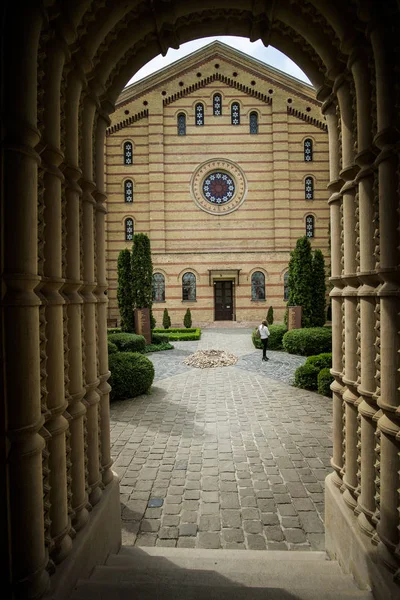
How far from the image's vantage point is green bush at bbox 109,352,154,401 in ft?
28.0

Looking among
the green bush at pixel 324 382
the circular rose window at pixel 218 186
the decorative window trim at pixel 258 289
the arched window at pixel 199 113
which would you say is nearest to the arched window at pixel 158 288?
the circular rose window at pixel 218 186

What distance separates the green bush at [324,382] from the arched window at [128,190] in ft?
69.7

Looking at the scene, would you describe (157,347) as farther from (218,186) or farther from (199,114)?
(199,114)

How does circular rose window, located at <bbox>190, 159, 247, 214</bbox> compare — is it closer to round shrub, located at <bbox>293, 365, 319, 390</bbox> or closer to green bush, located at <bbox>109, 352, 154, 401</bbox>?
round shrub, located at <bbox>293, 365, 319, 390</bbox>

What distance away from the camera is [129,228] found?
1016 inches

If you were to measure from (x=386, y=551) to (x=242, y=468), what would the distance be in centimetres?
317

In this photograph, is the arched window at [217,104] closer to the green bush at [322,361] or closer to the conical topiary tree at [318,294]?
the conical topiary tree at [318,294]

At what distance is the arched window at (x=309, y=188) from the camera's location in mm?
25688

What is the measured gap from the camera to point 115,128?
82.5 ft

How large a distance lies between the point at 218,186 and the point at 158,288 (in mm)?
9017

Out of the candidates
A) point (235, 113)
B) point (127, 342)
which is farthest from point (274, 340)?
point (235, 113)

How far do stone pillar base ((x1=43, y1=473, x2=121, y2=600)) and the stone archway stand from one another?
0.03 meters

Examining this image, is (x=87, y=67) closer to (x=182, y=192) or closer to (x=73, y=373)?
(x=73, y=373)

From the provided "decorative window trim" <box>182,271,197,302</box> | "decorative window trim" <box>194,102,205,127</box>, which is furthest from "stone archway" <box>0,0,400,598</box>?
"decorative window trim" <box>194,102,205,127</box>
